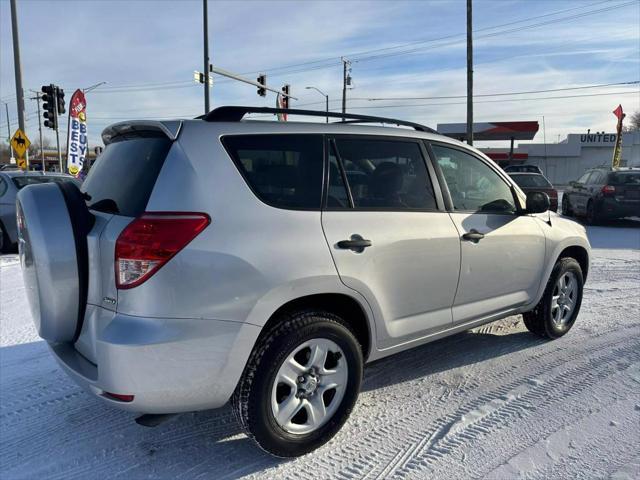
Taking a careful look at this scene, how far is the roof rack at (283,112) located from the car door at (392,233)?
0.20 meters

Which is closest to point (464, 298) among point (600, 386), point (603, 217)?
point (600, 386)

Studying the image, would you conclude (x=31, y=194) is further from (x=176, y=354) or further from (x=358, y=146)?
(x=358, y=146)

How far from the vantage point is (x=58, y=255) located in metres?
2.53

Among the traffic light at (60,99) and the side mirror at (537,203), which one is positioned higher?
the traffic light at (60,99)

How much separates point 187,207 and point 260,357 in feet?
2.77

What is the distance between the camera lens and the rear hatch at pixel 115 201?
7.94 feet

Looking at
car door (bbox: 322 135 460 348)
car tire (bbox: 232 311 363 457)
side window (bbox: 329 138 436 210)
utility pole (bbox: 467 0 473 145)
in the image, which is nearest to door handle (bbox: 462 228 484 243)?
car door (bbox: 322 135 460 348)

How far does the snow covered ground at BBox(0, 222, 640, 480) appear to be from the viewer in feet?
8.90

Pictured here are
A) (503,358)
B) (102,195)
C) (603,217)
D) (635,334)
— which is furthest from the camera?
(603,217)

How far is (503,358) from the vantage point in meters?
4.24

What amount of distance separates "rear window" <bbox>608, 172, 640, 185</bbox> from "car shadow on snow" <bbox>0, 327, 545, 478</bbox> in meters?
11.2

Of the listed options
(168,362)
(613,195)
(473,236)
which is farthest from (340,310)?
(613,195)

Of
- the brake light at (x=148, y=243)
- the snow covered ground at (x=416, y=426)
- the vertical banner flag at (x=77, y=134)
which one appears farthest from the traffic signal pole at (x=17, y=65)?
the brake light at (x=148, y=243)

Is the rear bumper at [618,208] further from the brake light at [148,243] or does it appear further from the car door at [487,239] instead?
the brake light at [148,243]
